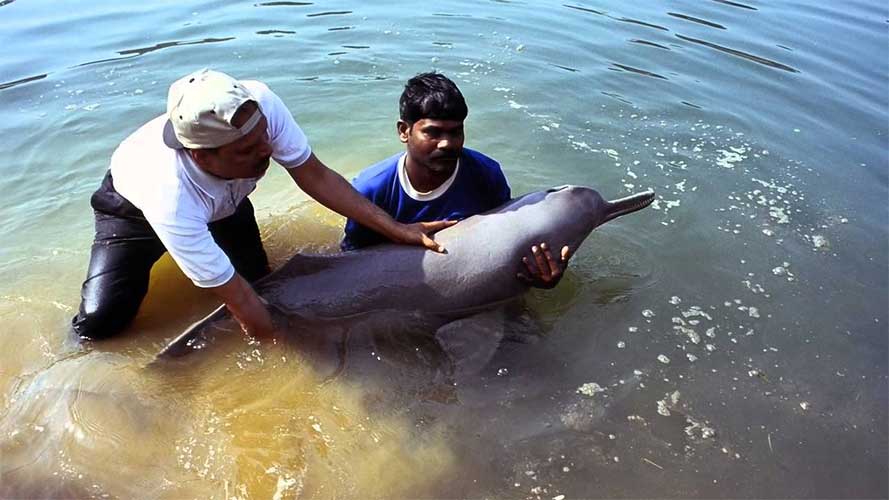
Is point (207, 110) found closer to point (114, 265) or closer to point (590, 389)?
point (114, 265)

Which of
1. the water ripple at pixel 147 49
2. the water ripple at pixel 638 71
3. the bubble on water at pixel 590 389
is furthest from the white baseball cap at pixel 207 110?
the water ripple at pixel 147 49

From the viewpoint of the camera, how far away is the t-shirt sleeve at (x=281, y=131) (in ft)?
11.9

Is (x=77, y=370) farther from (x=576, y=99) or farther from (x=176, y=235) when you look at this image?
(x=576, y=99)

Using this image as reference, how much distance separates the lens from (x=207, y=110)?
2.99 metres

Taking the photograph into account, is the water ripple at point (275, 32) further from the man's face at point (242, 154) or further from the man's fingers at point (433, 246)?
the man's face at point (242, 154)

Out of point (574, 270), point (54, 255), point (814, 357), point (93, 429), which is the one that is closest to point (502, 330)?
point (574, 270)

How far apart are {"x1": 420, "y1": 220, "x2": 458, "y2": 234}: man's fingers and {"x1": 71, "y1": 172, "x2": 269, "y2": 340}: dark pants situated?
122 centimetres

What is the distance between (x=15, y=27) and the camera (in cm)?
955

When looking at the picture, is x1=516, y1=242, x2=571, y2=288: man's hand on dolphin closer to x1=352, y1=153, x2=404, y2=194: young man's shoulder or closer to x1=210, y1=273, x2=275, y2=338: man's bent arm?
x1=352, y1=153, x2=404, y2=194: young man's shoulder

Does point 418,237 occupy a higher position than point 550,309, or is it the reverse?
point 418,237

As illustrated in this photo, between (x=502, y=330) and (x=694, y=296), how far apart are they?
1.26 m

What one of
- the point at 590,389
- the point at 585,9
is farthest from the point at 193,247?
the point at 585,9

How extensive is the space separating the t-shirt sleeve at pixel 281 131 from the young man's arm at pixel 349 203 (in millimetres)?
89

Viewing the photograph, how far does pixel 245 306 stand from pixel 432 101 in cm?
144
